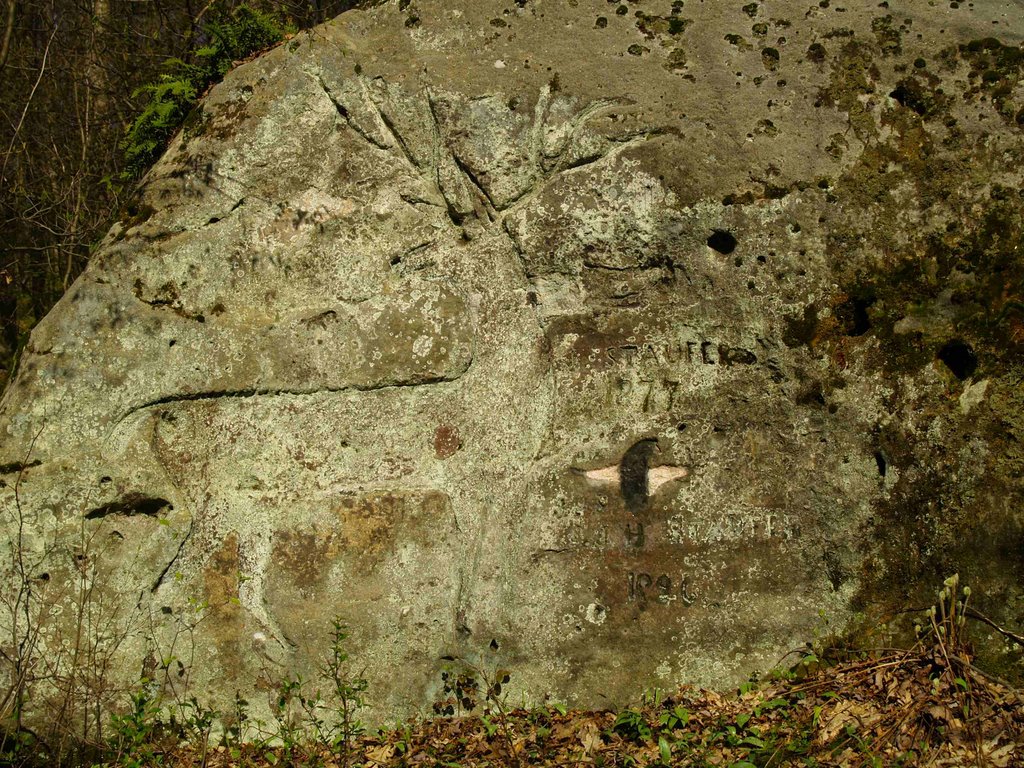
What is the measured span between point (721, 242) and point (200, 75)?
285cm

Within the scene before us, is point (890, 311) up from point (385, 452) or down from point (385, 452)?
up

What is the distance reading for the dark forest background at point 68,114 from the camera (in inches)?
312

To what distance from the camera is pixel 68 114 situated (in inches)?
337

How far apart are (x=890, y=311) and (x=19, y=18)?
314 inches

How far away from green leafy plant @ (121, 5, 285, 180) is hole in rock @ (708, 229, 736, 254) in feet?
8.26

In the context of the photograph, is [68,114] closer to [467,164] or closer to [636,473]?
[467,164]

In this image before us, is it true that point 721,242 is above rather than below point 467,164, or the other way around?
below

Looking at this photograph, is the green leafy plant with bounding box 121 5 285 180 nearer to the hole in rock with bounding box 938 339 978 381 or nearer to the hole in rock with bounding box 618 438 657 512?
the hole in rock with bounding box 618 438 657 512

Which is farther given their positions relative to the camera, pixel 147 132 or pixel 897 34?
pixel 147 132

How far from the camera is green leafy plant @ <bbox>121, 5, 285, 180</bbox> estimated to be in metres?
4.68

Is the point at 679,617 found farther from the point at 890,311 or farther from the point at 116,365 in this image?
the point at 116,365

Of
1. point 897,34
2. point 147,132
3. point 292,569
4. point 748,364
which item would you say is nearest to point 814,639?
point 748,364

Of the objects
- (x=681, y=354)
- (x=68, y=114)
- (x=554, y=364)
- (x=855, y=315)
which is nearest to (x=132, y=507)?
(x=554, y=364)

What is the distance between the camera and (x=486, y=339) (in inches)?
172
